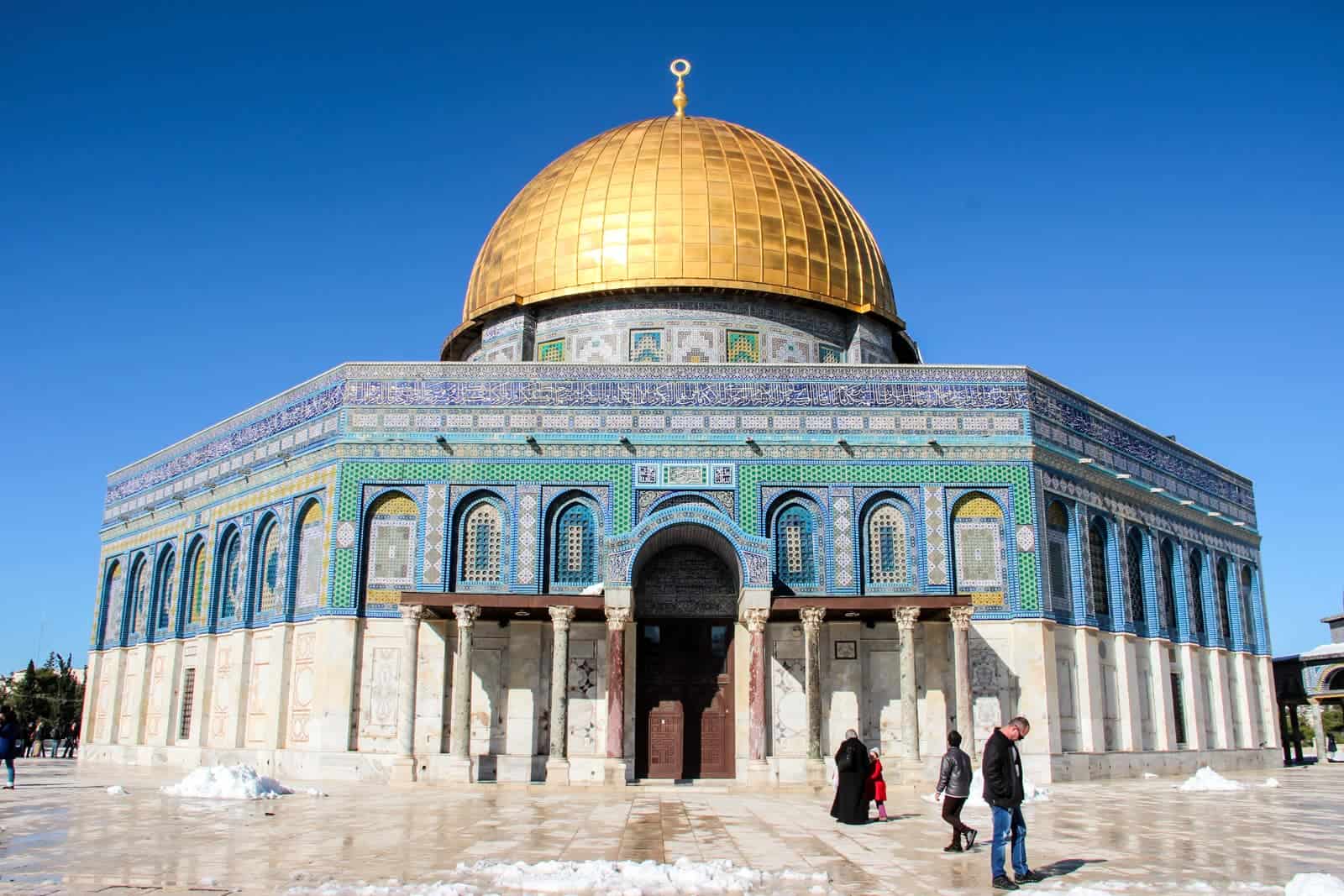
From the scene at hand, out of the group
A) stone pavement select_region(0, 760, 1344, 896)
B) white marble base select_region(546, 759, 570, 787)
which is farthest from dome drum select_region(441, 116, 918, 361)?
stone pavement select_region(0, 760, 1344, 896)

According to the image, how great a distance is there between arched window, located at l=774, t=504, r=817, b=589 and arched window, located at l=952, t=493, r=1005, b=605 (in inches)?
111

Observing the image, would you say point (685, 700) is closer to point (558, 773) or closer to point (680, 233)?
point (558, 773)

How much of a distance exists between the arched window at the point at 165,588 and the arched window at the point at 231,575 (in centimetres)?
255

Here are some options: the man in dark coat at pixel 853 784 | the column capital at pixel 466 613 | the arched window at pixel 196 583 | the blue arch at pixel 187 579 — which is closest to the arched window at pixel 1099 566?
the man in dark coat at pixel 853 784

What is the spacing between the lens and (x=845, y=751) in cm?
1405

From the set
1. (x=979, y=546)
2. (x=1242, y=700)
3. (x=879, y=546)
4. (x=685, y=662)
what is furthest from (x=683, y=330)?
(x=1242, y=700)

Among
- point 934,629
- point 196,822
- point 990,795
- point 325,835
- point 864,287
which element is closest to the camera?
point 990,795

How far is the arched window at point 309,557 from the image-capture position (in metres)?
22.9

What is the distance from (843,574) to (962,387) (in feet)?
14.8

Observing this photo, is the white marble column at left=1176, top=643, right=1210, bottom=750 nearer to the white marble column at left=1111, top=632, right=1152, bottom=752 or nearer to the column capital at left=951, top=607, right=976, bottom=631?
the white marble column at left=1111, top=632, right=1152, bottom=752

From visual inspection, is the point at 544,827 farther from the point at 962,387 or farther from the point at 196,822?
the point at 962,387

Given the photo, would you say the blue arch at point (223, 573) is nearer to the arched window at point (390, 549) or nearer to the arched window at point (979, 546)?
the arched window at point (390, 549)

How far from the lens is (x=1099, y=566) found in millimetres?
24844

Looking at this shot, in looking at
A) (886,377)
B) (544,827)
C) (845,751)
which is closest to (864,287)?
(886,377)
